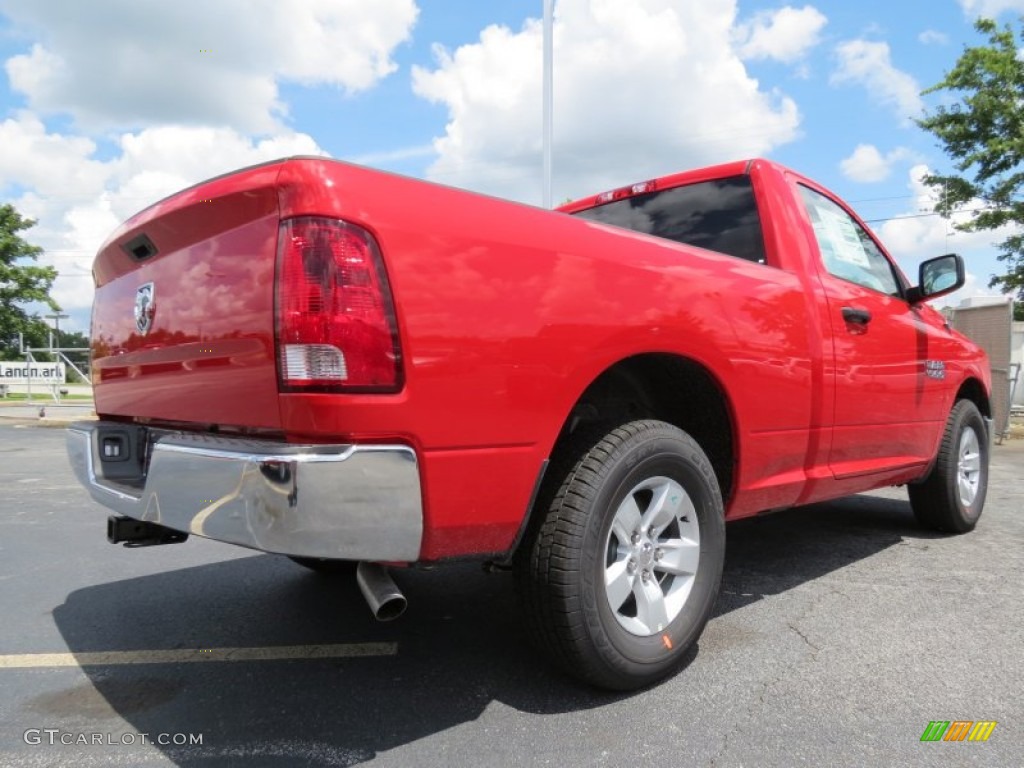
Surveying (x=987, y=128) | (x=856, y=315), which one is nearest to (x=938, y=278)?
(x=856, y=315)

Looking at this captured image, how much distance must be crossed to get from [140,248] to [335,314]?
1.15 metres

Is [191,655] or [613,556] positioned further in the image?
[191,655]

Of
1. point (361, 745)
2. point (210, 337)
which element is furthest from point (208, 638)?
point (210, 337)

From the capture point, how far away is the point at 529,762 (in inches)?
77.8

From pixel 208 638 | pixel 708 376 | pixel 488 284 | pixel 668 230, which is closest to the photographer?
pixel 488 284

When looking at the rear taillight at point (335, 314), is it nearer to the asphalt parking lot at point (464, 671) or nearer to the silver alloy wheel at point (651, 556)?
the silver alloy wheel at point (651, 556)

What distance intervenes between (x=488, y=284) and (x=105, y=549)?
3.65 m

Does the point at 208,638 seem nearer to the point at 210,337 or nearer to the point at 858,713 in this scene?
the point at 210,337

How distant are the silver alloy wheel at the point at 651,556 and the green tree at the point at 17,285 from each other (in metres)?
35.9

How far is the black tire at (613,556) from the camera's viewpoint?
213 centimetres

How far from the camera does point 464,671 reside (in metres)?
2.57

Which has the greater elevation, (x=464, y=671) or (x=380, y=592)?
(x=380, y=592)

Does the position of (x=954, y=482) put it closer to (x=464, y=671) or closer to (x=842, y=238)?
(x=842, y=238)

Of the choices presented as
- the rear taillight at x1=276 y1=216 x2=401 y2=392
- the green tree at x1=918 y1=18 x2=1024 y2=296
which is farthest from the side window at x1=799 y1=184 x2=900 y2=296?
the green tree at x1=918 y1=18 x2=1024 y2=296
